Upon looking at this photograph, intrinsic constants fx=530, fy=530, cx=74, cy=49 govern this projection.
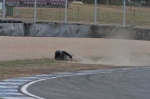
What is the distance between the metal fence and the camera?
3255 centimetres

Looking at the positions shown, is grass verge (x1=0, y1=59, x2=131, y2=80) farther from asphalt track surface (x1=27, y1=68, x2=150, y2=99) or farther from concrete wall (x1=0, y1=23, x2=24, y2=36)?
asphalt track surface (x1=27, y1=68, x2=150, y2=99)

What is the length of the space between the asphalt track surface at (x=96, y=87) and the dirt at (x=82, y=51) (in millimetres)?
3682

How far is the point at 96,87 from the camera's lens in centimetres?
1608

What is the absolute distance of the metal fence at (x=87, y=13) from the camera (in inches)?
1281

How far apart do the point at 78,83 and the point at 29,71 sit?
467 centimetres

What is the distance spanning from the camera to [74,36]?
30.3 metres

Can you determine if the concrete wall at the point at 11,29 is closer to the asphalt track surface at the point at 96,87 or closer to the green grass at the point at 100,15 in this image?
the green grass at the point at 100,15

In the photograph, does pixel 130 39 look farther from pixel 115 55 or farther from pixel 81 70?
pixel 81 70

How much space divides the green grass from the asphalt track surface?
43.8 ft

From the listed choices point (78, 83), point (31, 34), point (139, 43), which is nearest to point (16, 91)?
point (78, 83)

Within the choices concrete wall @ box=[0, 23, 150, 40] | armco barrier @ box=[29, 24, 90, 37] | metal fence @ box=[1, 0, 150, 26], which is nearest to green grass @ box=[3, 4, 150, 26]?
metal fence @ box=[1, 0, 150, 26]

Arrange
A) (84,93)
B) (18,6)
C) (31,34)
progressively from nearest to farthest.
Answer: (84,93), (31,34), (18,6)

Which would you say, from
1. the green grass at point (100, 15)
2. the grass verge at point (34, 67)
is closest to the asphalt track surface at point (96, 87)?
the grass verge at point (34, 67)

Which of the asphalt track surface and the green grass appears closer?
the asphalt track surface
